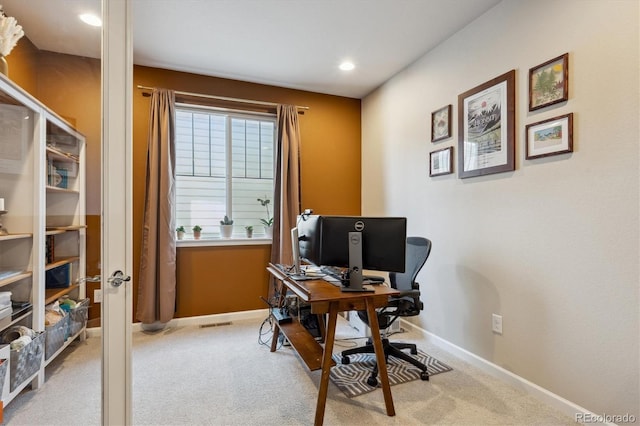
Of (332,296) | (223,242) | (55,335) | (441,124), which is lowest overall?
(55,335)

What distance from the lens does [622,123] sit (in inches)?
65.1

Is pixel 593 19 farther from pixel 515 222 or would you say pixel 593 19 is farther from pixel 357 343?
pixel 357 343

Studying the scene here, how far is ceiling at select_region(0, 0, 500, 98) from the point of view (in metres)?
1.74

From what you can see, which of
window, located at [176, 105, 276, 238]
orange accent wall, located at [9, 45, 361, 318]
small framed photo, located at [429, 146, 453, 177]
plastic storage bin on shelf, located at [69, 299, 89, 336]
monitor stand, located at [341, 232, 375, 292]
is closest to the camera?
plastic storage bin on shelf, located at [69, 299, 89, 336]

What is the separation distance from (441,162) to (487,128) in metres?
0.52

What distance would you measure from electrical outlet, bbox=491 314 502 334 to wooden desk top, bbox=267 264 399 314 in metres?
0.96

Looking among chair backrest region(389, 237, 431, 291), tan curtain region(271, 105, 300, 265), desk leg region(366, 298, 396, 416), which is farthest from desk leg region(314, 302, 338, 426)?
tan curtain region(271, 105, 300, 265)

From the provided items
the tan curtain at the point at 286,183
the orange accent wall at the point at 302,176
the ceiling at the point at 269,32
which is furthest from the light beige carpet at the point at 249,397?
the ceiling at the point at 269,32

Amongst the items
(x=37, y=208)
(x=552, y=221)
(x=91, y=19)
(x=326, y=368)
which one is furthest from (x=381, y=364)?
(x=91, y=19)

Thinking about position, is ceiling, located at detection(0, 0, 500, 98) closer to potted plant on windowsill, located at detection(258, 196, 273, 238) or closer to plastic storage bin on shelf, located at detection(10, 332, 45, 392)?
potted plant on windowsill, located at detection(258, 196, 273, 238)

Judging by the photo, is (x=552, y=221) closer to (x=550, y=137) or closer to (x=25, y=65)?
(x=550, y=137)

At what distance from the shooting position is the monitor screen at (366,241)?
6.48 feet

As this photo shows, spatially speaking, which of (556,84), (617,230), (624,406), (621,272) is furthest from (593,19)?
(624,406)

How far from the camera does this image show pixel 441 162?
112 inches
